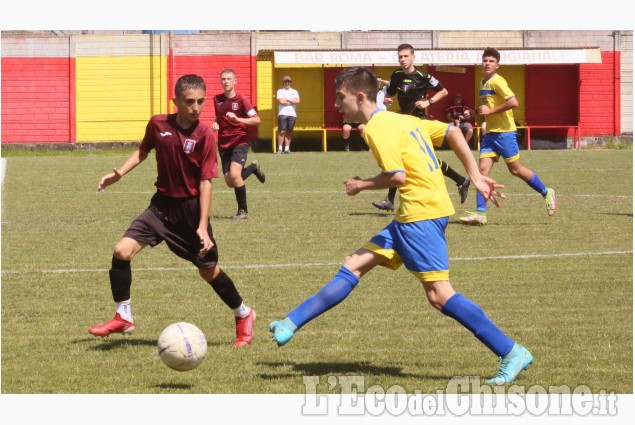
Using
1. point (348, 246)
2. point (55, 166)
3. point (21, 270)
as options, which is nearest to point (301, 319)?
point (21, 270)

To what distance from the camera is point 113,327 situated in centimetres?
759

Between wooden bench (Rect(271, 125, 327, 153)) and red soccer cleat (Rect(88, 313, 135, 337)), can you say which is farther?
wooden bench (Rect(271, 125, 327, 153))

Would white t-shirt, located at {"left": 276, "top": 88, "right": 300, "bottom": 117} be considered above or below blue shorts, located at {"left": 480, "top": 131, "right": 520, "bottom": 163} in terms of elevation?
above

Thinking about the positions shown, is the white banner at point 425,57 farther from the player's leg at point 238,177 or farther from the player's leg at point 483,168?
the player's leg at point 483,168

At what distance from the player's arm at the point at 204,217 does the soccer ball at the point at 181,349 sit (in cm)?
94

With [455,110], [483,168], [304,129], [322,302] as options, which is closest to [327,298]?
[322,302]

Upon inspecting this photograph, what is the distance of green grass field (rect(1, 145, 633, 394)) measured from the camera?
666cm

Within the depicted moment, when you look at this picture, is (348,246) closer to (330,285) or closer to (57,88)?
(330,285)

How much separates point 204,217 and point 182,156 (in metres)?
0.47

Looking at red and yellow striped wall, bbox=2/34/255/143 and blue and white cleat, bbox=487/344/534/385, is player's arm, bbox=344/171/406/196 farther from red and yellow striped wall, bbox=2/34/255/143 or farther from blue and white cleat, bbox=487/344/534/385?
red and yellow striped wall, bbox=2/34/255/143

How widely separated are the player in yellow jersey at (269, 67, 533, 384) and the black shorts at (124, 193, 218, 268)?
1274 millimetres

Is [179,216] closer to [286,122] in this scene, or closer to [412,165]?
[412,165]

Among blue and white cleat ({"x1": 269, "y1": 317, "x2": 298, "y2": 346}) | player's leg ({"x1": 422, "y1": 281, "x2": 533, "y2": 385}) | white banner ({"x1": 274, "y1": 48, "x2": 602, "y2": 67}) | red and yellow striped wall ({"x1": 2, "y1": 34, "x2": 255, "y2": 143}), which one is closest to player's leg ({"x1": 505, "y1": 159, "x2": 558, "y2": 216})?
player's leg ({"x1": 422, "y1": 281, "x2": 533, "y2": 385})

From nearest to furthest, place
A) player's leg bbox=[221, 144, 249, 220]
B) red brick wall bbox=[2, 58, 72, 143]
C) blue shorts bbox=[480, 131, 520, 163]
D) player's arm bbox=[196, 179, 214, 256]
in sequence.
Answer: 1. player's arm bbox=[196, 179, 214, 256]
2. blue shorts bbox=[480, 131, 520, 163]
3. player's leg bbox=[221, 144, 249, 220]
4. red brick wall bbox=[2, 58, 72, 143]
